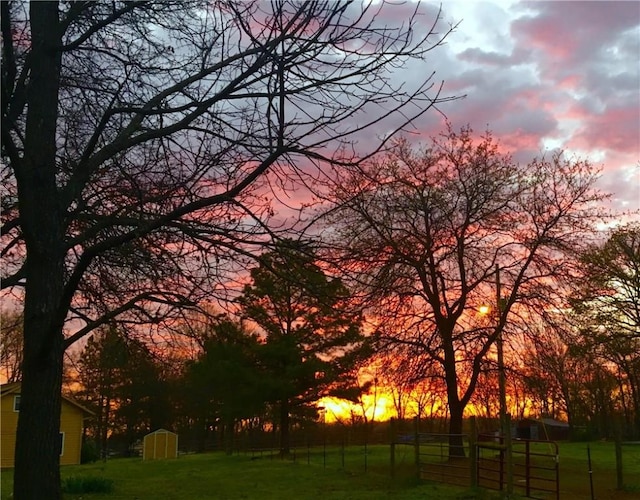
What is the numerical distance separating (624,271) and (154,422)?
1453 inches

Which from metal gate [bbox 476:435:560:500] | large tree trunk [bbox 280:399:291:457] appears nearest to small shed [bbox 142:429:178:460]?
large tree trunk [bbox 280:399:291:457]

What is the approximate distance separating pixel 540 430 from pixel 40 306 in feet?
183

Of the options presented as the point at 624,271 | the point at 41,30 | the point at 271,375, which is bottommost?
the point at 271,375

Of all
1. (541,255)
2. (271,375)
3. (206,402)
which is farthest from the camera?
(206,402)

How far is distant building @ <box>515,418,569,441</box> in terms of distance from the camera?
49.1 metres

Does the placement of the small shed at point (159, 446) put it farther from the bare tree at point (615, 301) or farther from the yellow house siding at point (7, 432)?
the bare tree at point (615, 301)

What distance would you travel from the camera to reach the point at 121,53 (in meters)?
5.43

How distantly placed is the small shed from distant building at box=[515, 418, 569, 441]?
24889 mm

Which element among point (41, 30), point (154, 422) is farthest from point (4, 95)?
point (154, 422)

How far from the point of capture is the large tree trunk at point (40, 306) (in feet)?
15.0

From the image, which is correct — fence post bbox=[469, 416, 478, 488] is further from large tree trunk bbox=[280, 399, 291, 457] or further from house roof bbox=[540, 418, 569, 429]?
house roof bbox=[540, 418, 569, 429]

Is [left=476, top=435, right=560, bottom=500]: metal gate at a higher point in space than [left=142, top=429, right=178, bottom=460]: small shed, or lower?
higher

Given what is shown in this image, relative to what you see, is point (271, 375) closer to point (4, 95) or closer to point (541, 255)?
point (541, 255)

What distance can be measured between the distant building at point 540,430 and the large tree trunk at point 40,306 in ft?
153
